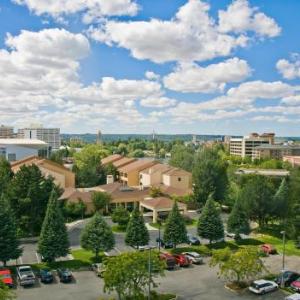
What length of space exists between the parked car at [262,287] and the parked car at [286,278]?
140cm

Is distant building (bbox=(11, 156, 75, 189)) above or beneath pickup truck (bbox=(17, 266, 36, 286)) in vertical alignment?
above

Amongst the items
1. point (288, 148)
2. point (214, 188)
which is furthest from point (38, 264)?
point (288, 148)

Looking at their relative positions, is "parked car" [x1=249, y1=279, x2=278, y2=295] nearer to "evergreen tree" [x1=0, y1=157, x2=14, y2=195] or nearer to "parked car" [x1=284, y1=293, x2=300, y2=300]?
"parked car" [x1=284, y1=293, x2=300, y2=300]

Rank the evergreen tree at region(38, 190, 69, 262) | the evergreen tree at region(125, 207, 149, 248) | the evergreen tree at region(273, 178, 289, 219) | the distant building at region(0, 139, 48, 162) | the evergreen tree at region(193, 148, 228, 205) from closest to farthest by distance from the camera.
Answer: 1. the evergreen tree at region(38, 190, 69, 262)
2. the evergreen tree at region(125, 207, 149, 248)
3. the evergreen tree at region(273, 178, 289, 219)
4. the evergreen tree at region(193, 148, 228, 205)
5. the distant building at region(0, 139, 48, 162)

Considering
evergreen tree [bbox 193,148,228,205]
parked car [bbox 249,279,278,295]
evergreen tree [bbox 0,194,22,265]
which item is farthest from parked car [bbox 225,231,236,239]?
evergreen tree [bbox 0,194,22,265]

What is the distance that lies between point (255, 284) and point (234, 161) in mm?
122238

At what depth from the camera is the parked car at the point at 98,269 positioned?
116 ft

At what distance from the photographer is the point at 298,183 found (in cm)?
5053

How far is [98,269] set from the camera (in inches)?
1416

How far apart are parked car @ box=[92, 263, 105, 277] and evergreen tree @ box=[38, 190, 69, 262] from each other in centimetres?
351

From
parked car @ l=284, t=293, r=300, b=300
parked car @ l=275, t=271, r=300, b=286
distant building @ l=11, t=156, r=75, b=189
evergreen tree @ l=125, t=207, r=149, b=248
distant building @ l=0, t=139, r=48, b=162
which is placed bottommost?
parked car @ l=275, t=271, r=300, b=286

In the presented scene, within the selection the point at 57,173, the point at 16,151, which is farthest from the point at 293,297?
the point at 16,151

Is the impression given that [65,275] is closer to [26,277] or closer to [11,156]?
[26,277]

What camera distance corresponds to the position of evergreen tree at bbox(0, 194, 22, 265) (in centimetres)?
3688
